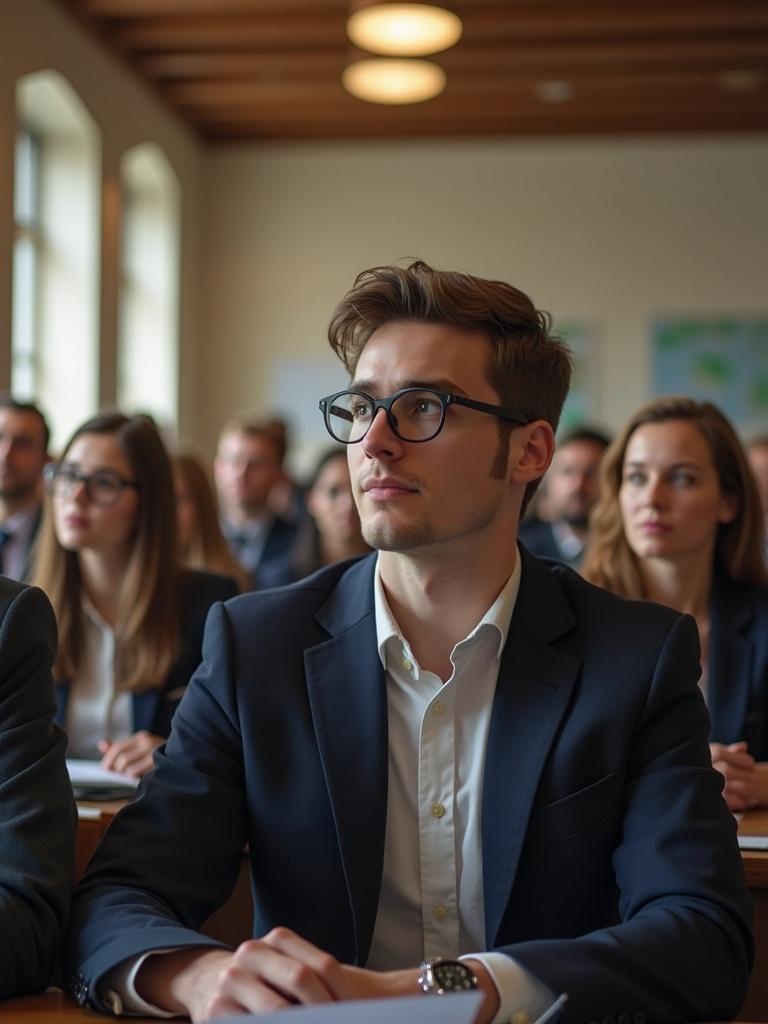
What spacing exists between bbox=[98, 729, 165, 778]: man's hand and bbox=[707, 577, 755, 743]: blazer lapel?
130 centimetres

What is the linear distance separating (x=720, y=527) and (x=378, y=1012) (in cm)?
250

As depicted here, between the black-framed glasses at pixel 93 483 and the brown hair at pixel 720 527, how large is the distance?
4.29 feet

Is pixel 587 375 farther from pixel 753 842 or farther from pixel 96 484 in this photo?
pixel 753 842

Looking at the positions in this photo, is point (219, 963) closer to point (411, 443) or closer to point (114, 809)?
point (411, 443)

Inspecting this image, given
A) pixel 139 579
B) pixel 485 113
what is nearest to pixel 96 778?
pixel 139 579

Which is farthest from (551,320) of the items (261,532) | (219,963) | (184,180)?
(184,180)

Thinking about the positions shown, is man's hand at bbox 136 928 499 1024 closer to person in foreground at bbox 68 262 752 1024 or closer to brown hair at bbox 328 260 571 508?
person in foreground at bbox 68 262 752 1024

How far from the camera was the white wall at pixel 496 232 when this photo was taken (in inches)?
387

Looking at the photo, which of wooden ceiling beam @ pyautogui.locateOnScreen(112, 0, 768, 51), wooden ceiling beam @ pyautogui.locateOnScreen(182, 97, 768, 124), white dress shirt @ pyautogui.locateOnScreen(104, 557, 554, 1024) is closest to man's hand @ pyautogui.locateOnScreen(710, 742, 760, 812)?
white dress shirt @ pyautogui.locateOnScreen(104, 557, 554, 1024)

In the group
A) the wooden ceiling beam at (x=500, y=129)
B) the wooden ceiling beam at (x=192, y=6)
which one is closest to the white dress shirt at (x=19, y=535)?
the wooden ceiling beam at (x=192, y=6)

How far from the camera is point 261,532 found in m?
6.95

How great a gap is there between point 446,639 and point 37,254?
22.7ft

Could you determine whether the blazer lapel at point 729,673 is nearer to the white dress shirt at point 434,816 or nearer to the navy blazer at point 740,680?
the navy blazer at point 740,680

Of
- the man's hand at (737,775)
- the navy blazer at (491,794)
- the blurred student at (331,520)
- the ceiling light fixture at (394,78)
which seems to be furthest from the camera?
the ceiling light fixture at (394,78)
